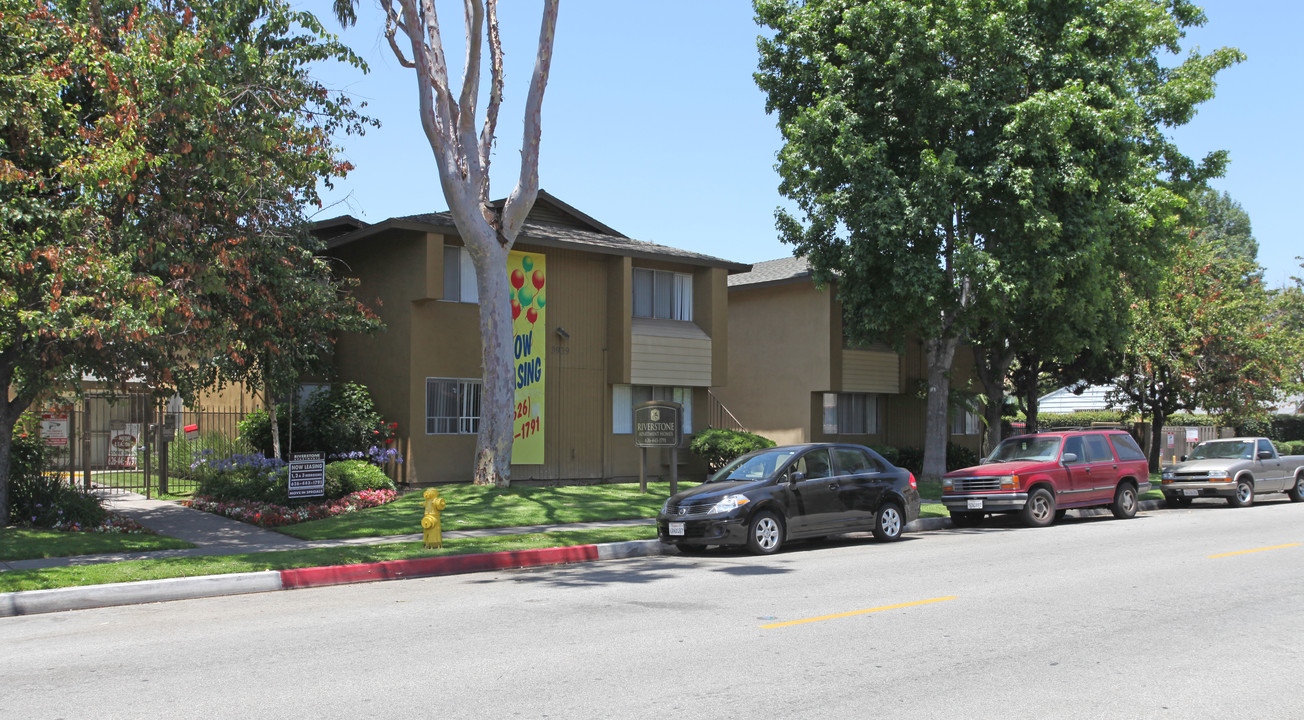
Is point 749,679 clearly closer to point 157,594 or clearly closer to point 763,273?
point 157,594

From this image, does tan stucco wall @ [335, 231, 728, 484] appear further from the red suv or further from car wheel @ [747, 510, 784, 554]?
car wheel @ [747, 510, 784, 554]

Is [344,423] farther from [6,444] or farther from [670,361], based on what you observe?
[670,361]

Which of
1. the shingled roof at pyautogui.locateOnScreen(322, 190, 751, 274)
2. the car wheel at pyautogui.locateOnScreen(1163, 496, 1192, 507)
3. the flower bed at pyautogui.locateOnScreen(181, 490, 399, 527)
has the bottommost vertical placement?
the car wheel at pyautogui.locateOnScreen(1163, 496, 1192, 507)

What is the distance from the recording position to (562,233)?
939 inches

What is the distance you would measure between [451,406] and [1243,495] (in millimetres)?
17614

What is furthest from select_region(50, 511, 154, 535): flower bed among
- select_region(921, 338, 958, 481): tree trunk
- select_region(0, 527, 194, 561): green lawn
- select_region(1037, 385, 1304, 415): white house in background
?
select_region(1037, 385, 1304, 415): white house in background

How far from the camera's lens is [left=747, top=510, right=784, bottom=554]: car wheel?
43.4 feet

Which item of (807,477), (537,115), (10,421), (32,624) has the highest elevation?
(537,115)

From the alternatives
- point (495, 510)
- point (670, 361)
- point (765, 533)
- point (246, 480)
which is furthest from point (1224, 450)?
point (246, 480)

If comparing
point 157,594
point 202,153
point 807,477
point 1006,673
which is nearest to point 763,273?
point 807,477

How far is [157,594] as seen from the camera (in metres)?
10.4

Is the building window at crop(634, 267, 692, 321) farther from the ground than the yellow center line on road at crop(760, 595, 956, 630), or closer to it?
farther from the ground

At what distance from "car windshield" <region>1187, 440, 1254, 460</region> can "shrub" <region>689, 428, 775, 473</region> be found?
9889mm

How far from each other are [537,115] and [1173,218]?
1402cm
